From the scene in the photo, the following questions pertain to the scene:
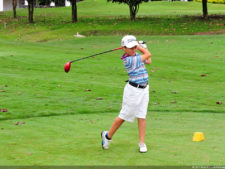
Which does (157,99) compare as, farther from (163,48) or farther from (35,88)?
(163,48)

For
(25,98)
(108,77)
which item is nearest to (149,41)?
(108,77)

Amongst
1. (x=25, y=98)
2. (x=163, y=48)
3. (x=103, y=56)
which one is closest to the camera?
(x=25, y=98)

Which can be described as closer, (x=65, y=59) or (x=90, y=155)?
(x=90, y=155)

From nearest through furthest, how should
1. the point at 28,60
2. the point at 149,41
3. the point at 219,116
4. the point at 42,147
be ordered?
1. the point at 42,147
2. the point at 219,116
3. the point at 28,60
4. the point at 149,41

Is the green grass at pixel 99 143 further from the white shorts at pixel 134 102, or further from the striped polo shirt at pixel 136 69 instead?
the striped polo shirt at pixel 136 69

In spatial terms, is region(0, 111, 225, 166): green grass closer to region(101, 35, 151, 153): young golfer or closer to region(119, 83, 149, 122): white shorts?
region(101, 35, 151, 153): young golfer

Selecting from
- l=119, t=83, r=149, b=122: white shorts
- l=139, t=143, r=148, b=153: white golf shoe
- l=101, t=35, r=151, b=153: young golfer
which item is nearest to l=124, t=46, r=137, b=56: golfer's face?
l=101, t=35, r=151, b=153: young golfer

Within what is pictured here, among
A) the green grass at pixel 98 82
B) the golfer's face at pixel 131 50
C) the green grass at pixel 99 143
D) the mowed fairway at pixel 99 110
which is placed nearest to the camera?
the green grass at pixel 99 143

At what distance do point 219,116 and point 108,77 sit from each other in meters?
7.78

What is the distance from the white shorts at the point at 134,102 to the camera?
26.3 feet

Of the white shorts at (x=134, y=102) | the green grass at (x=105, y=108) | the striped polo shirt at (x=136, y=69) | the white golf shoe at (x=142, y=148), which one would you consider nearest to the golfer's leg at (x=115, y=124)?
the white shorts at (x=134, y=102)

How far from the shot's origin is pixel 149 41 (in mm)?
35531

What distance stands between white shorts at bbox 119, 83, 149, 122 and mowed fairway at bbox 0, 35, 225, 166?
1.89ft

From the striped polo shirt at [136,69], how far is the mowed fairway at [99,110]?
1.13 m
